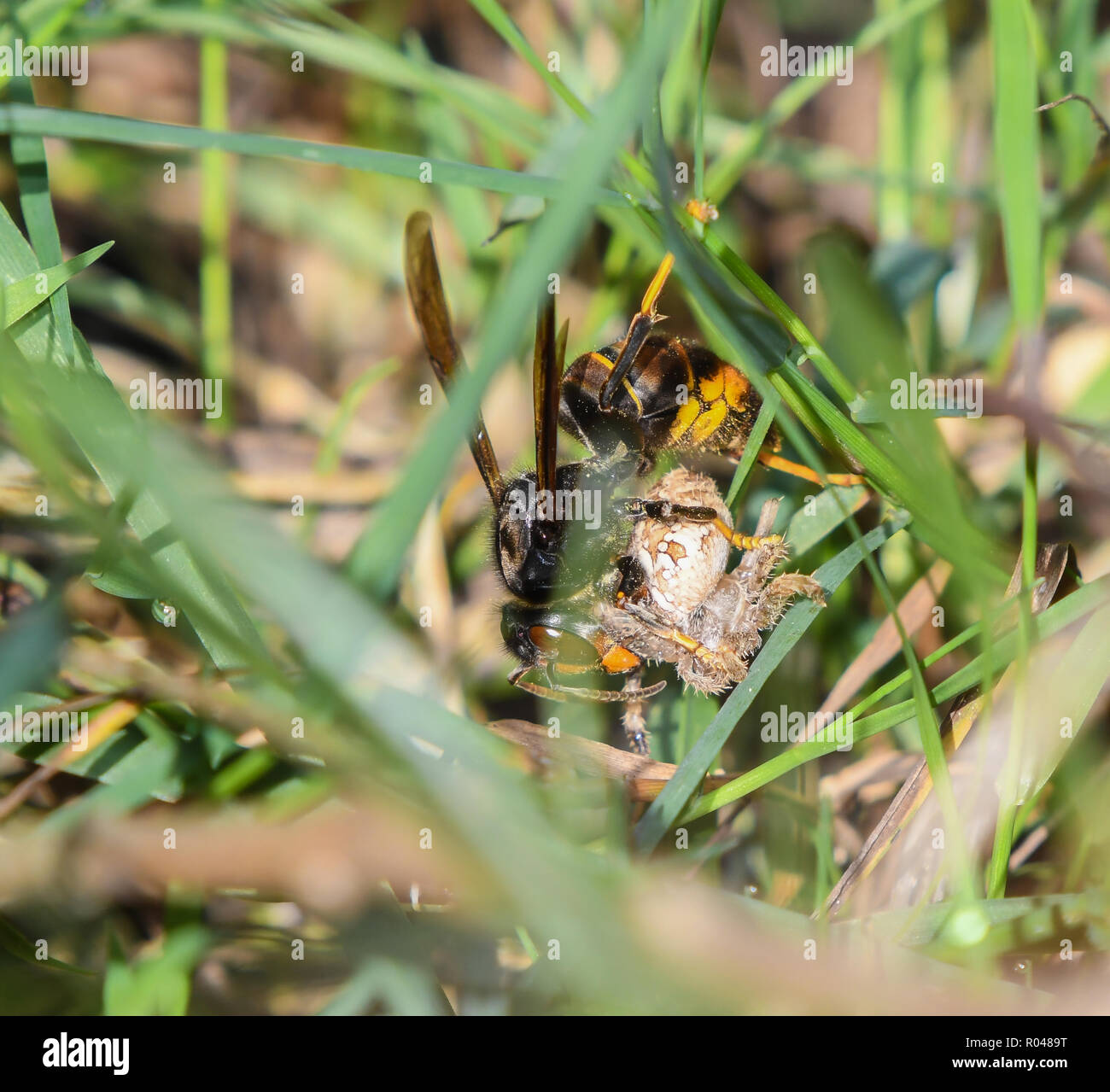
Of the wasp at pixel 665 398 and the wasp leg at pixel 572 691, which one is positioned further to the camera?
the wasp at pixel 665 398

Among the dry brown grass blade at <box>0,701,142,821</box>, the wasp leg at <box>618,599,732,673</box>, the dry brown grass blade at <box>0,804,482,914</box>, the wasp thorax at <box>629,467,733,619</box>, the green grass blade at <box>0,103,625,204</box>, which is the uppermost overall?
the green grass blade at <box>0,103,625,204</box>

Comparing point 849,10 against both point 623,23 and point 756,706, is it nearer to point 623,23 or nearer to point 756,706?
point 623,23

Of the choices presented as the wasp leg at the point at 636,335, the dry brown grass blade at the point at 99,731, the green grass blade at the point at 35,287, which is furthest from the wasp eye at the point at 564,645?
the green grass blade at the point at 35,287

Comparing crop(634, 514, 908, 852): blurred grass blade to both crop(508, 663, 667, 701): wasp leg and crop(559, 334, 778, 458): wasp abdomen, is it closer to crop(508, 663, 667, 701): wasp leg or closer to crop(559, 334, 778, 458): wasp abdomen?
crop(508, 663, 667, 701): wasp leg

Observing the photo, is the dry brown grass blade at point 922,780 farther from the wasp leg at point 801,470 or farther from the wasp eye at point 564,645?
the wasp eye at point 564,645

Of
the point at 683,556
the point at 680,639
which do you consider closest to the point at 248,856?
the point at 680,639

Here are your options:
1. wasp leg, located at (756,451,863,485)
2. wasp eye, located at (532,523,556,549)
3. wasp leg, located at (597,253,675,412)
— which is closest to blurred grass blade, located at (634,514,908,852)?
wasp leg, located at (756,451,863,485)
